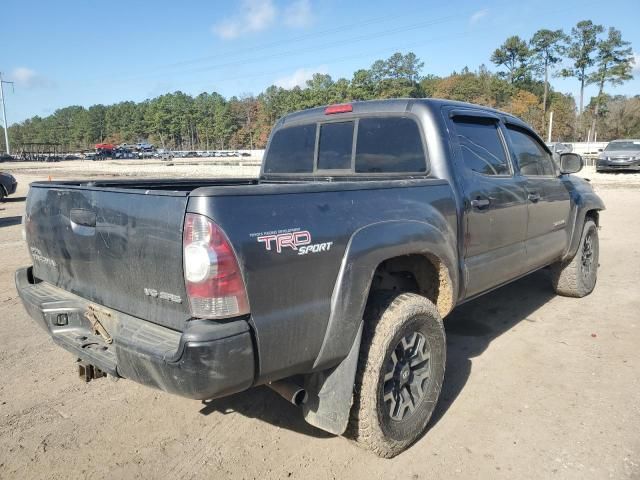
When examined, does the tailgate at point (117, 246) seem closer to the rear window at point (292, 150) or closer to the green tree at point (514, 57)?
the rear window at point (292, 150)

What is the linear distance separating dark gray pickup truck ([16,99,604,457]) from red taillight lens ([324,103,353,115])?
0.04 feet

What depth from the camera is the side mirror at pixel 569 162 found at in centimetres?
480

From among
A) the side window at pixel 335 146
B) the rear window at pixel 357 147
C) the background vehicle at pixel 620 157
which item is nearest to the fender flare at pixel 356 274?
the rear window at pixel 357 147

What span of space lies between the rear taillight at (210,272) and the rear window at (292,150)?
2.11m

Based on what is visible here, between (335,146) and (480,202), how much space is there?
1179 mm

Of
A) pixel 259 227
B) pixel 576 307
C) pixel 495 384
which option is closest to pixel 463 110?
pixel 495 384

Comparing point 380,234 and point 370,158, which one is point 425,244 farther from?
point 370,158

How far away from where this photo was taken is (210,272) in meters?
1.96

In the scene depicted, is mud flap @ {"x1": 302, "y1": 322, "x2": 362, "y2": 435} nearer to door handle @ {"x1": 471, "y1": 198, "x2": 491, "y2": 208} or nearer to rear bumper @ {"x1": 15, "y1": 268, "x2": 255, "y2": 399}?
rear bumper @ {"x1": 15, "y1": 268, "x2": 255, "y2": 399}

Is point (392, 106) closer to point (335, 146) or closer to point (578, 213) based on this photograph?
point (335, 146)

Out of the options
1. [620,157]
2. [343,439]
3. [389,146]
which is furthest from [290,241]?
[620,157]

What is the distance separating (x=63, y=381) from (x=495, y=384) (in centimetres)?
313

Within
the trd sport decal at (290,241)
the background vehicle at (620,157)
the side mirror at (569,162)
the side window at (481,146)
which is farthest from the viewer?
the background vehicle at (620,157)

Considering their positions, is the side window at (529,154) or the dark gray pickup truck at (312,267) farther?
the side window at (529,154)
